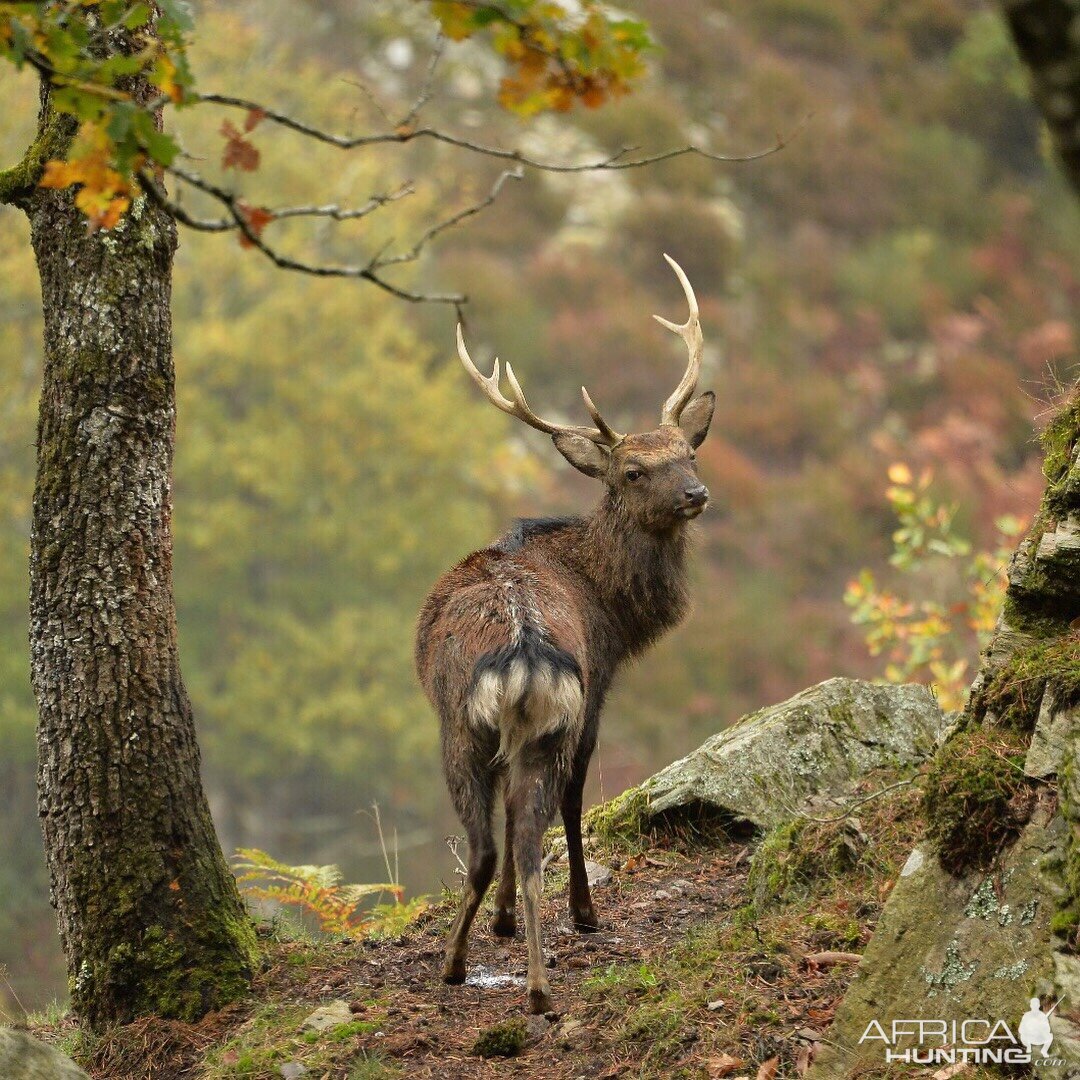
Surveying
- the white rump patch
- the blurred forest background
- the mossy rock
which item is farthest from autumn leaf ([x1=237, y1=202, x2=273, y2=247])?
the blurred forest background

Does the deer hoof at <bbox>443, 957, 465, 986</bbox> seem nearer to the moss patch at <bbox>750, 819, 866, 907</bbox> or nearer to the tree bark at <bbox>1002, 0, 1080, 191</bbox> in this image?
the moss patch at <bbox>750, 819, 866, 907</bbox>

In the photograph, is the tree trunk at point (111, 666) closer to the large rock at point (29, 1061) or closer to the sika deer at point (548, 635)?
the large rock at point (29, 1061)

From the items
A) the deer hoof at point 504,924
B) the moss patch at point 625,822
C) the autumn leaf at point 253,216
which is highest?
the autumn leaf at point 253,216

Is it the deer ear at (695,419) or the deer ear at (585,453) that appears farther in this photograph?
the deer ear at (695,419)

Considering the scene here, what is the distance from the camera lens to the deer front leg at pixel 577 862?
18.3ft

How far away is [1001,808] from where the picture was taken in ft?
11.7

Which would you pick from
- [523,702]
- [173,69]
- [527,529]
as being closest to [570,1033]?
[523,702]

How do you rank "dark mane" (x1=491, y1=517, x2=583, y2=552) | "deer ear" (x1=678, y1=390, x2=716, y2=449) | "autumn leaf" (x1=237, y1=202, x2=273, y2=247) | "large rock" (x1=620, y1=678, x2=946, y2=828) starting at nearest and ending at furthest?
"autumn leaf" (x1=237, y1=202, x2=273, y2=247)
"dark mane" (x1=491, y1=517, x2=583, y2=552)
"large rock" (x1=620, y1=678, x2=946, y2=828)
"deer ear" (x1=678, y1=390, x2=716, y2=449)

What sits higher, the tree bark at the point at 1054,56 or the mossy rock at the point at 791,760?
the tree bark at the point at 1054,56

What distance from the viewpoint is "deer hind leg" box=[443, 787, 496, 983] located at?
4844mm

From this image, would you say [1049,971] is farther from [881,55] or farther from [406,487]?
[881,55]

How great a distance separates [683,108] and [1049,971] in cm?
2861

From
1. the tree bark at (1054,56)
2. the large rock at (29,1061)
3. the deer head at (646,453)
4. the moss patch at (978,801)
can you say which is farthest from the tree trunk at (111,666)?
the tree bark at (1054,56)

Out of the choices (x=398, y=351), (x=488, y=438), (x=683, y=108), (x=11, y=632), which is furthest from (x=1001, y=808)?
(x=683, y=108)
